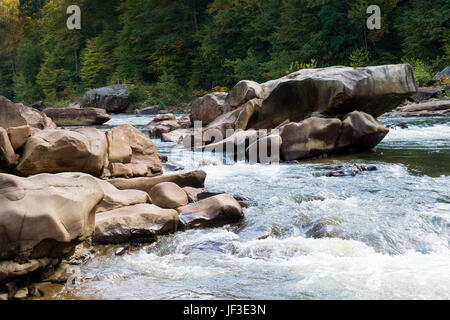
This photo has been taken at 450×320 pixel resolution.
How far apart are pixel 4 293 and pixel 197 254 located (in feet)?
5.34

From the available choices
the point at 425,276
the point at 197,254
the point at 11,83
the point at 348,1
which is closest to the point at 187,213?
the point at 197,254

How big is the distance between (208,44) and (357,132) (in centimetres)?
2363

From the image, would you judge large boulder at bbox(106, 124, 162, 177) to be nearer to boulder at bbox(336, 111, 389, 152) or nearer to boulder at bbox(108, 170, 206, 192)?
boulder at bbox(108, 170, 206, 192)

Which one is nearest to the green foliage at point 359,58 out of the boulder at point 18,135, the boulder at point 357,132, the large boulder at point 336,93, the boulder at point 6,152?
the large boulder at point 336,93

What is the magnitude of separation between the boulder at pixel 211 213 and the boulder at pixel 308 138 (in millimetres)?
3919

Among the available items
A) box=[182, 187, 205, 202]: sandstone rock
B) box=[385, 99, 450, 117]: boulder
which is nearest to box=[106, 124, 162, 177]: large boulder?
box=[182, 187, 205, 202]: sandstone rock

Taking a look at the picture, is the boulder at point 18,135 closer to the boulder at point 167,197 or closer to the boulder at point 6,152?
the boulder at point 6,152

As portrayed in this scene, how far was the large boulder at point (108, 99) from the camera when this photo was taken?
98.1 feet

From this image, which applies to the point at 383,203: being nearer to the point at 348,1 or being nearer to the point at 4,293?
the point at 4,293

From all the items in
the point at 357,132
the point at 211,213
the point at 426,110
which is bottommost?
the point at 211,213

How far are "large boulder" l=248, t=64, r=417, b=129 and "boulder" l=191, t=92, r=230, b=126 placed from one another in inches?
92.6

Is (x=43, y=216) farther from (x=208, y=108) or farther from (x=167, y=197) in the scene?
(x=208, y=108)

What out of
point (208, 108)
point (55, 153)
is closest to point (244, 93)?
point (208, 108)

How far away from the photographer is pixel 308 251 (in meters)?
4.14
